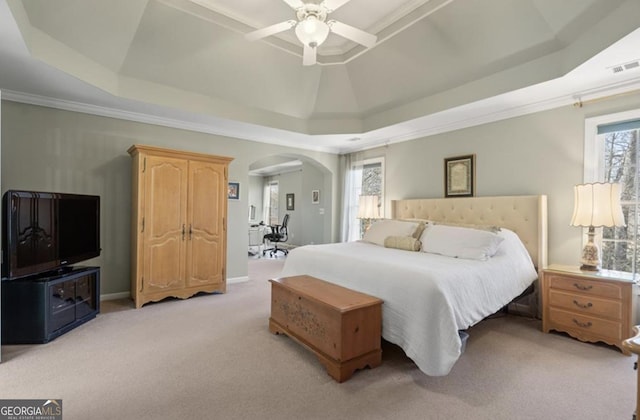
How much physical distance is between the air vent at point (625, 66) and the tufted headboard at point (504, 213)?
4.20 feet

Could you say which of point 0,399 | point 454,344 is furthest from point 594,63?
point 0,399

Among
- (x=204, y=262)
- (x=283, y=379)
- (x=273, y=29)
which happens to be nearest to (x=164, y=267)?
(x=204, y=262)

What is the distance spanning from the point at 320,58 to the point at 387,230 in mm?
2377

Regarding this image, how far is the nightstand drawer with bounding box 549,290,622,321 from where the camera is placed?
2.53 metres

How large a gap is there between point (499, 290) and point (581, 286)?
836 mm

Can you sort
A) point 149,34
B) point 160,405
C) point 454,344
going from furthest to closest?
point 149,34 → point 454,344 → point 160,405

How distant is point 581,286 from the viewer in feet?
8.86

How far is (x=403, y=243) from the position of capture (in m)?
3.43

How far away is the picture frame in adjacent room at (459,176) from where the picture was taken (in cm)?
405

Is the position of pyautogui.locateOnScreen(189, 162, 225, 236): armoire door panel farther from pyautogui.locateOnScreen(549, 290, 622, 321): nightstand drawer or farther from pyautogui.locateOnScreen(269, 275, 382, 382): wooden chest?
pyautogui.locateOnScreen(549, 290, 622, 321): nightstand drawer

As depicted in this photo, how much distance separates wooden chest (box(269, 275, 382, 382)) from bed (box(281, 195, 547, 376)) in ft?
0.44

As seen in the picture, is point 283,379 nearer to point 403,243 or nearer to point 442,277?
point 442,277

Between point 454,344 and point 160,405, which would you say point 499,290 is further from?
point 160,405

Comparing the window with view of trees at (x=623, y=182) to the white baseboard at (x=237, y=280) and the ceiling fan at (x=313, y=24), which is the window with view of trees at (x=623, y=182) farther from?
the white baseboard at (x=237, y=280)
